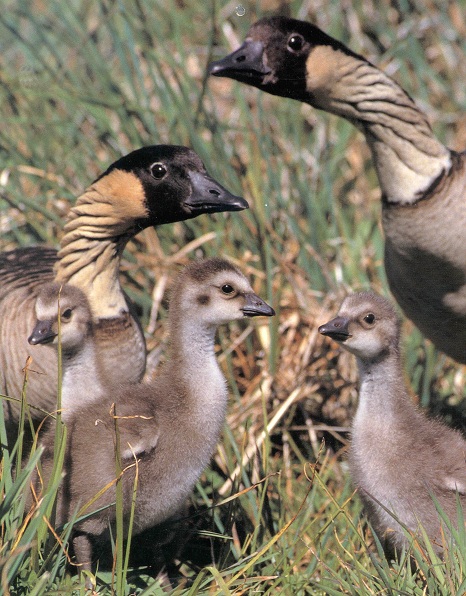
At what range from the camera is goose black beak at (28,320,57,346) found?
428cm

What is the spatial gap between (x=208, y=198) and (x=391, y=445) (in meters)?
1.38

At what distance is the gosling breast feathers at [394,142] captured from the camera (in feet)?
16.4

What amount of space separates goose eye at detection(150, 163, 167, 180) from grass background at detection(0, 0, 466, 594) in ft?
3.69

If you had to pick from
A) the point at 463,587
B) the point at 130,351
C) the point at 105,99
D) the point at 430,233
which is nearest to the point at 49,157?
the point at 105,99

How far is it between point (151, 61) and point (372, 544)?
144 inches

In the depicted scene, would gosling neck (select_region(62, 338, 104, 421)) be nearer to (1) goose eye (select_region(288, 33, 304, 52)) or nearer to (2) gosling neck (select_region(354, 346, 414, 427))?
(2) gosling neck (select_region(354, 346, 414, 427))

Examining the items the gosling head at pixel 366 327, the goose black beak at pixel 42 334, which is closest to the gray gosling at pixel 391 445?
the gosling head at pixel 366 327

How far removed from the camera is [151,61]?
6.89 m

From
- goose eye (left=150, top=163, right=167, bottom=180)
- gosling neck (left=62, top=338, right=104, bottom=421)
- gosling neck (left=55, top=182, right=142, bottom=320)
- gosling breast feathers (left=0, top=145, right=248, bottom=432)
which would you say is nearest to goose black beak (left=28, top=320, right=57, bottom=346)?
gosling neck (left=62, top=338, right=104, bottom=421)

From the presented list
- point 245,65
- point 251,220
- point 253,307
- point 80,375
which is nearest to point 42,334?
point 80,375

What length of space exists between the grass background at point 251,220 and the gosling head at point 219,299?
53cm

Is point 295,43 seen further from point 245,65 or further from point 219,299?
point 219,299

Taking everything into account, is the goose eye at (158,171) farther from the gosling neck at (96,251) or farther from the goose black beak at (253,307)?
the goose black beak at (253,307)

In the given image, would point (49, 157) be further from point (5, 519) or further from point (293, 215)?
point (5, 519)
